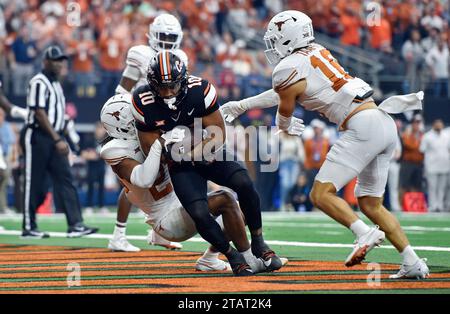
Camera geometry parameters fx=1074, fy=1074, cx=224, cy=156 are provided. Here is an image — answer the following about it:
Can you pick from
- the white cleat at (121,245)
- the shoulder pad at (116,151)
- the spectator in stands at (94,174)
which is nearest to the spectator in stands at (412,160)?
the spectator in stands at (94,174)

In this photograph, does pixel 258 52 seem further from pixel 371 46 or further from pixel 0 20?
pixel 0 20

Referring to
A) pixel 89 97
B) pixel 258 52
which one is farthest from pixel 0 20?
pixel 258 52

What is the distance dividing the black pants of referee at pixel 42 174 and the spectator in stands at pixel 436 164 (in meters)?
7.33

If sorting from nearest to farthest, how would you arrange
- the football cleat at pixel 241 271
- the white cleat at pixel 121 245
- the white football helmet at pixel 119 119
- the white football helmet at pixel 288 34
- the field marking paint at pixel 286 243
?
the football cleat at pixel 241 271 → the white football helmet at pixel 288 34 → the white football helmet at pixel 119 119 → the field marking paint at pixel 286 243 → the white cleat at pixel 121 245

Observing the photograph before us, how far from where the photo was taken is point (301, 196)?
16953 mm

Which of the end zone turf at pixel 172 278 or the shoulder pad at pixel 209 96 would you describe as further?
the shoulder pad at pixel 209 96

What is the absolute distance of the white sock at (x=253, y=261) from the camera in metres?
7.15

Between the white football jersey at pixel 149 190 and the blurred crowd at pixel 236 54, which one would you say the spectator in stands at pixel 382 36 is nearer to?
the blurred crowd at pixel 236 54

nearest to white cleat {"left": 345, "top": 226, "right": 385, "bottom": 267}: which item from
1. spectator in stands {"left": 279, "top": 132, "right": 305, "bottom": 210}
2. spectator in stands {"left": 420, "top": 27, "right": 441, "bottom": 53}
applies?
spectator in stands {"left": 279, "top": 132, "right": 305, "bottom": 210}

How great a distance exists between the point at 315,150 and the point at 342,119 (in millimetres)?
10035

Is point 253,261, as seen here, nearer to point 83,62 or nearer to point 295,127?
point 295,127

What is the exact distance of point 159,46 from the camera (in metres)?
9.52

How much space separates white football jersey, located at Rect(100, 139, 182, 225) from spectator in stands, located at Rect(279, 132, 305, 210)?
9.45 m

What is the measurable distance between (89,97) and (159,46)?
8361 millimetres
